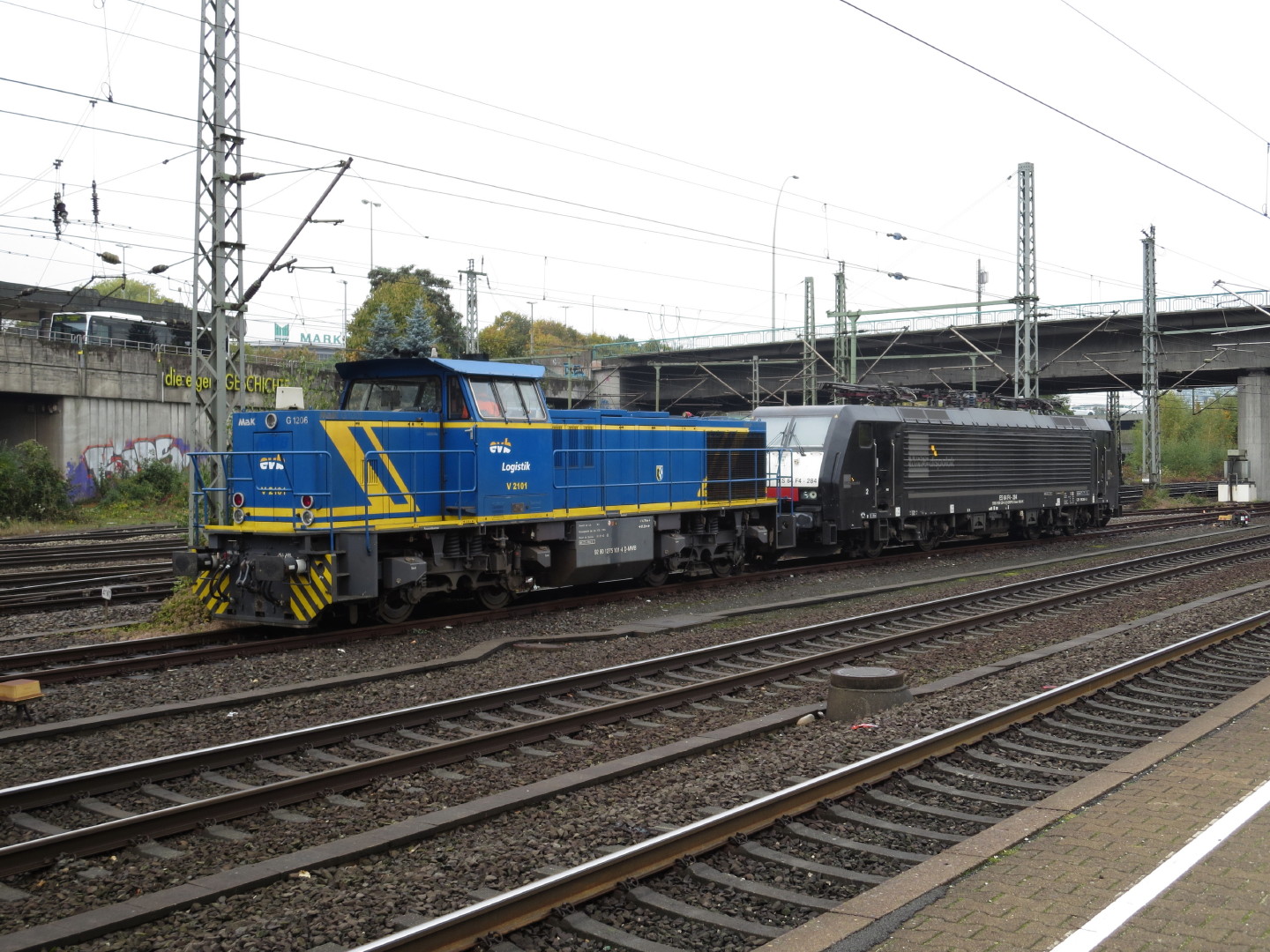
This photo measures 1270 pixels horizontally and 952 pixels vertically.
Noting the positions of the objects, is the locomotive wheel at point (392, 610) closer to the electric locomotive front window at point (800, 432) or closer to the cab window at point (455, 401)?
the cab window at point (455, 401)

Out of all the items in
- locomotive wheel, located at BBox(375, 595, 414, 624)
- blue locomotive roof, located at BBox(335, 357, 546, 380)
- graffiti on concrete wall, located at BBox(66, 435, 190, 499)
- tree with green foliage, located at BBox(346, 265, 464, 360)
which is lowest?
locomotive wheel, located at BBox(375, 595, 414, 624)

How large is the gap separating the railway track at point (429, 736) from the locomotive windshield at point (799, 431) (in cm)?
710

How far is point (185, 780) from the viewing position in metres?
7.23

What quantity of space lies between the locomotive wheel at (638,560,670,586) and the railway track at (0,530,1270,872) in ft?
15.0

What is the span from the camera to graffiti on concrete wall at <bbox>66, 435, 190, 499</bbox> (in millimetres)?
35125

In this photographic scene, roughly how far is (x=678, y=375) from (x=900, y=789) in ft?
187

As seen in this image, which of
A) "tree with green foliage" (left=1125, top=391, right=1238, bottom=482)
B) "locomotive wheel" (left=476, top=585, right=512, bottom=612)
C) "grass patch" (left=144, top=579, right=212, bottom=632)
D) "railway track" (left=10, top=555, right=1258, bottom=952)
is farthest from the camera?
"tree with green foliage" (left=1125, top=391, right=1238, bottom=482)

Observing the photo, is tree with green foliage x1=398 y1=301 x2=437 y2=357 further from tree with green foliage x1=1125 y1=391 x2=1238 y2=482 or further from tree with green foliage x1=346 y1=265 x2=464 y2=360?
tree with green foliage x1=1125 y1=391 x2=1238 y2=482

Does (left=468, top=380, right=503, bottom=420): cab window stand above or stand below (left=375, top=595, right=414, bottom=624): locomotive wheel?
above

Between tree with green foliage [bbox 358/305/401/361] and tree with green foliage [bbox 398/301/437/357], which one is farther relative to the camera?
tree with green foliage [bbox 358/305/401/361]

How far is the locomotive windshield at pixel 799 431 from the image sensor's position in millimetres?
20812

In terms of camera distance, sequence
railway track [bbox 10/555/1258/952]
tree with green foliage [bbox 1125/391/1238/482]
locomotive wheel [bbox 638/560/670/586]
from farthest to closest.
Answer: tree with green foliage [bbox 1125/391/1238/482] < locomotive wheel [bbox 638/560/670/586] < railway track [bbox 10/555/1258/952]

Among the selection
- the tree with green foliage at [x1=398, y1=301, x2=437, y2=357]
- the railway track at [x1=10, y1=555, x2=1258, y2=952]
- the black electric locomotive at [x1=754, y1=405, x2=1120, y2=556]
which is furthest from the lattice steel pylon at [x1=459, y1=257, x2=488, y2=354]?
the railway track at [x1=10, y1=555, x2=1258, y2=952]

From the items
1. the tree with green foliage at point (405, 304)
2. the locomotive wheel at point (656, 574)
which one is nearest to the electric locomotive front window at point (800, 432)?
the locomotive wheel at point (656, 574)
